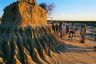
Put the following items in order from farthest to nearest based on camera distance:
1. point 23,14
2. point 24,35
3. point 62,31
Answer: point 62,31 < point 23,14 < point 24,35

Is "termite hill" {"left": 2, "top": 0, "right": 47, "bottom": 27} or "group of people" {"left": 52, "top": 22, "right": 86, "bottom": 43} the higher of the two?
"termite hill" {"left": 2, "top": 0, "right": 47, "bottom": 27}

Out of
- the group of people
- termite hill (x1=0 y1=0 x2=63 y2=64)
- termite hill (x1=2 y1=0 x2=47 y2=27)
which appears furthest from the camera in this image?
the group of people

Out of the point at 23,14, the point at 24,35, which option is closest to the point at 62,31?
the point at 23,14

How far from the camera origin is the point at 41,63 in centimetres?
1672

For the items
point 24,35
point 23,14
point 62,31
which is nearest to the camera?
point 24,35

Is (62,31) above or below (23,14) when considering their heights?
below

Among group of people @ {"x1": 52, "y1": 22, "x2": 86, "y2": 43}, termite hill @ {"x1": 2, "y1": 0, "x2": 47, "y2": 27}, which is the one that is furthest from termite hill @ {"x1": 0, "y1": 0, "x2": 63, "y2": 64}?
group of people @ {"x1": 52, "y1": 22, "x2": 86, "y2": 43}

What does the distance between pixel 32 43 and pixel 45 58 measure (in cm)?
134

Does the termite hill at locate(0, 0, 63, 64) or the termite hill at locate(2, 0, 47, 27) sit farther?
the termite hill at locate(2, 0, 47, 27)

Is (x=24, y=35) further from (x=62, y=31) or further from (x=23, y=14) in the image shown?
(x=62, y=31)

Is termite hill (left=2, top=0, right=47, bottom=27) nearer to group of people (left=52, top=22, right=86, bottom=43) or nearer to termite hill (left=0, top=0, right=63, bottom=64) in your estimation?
termite hill (left=0, top=0, right=63, bottom=64)

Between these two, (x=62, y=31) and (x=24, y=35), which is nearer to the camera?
(x=24, y=35)

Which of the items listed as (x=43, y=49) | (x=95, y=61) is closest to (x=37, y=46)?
(x=43, y=49)

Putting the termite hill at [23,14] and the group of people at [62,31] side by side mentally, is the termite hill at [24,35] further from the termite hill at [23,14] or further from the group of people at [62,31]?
the group of people at [62,31]
